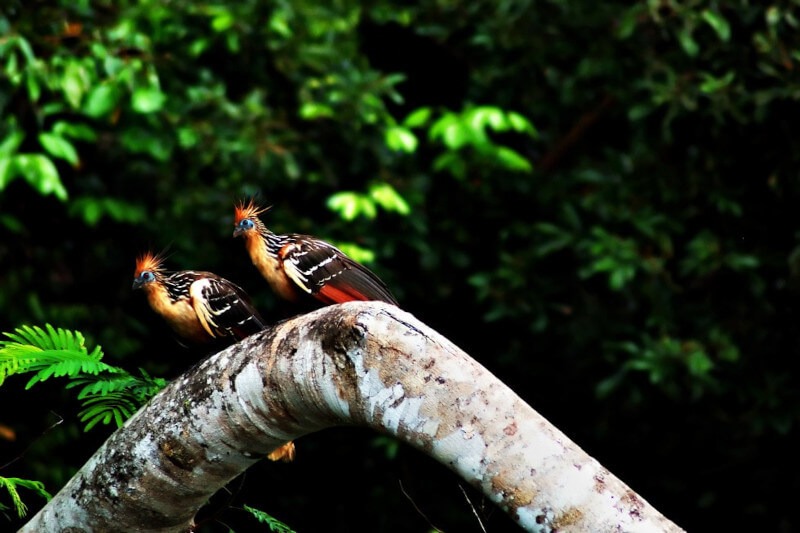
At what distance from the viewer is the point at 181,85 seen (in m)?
5.25

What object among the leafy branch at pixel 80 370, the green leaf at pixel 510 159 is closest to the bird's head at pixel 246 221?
the leafy branch at pixel 80 370

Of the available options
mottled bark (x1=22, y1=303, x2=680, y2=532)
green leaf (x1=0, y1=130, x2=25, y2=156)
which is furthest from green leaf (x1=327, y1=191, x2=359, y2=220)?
mottled bark (x1=22, y1=303, x2=680, y2=532)

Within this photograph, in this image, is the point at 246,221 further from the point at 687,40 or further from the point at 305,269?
the point at 687,40

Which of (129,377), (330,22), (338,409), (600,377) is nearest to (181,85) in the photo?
(330,22)

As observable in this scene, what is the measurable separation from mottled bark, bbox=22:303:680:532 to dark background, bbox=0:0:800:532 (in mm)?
2669

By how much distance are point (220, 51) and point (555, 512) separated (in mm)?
4433

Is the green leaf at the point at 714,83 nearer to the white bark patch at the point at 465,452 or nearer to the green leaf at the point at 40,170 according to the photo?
the green leaf at the point at 40,170

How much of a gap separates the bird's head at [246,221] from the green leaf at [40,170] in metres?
1.45

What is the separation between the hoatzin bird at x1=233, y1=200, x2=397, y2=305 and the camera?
2.90 metres

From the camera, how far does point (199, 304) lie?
286cm

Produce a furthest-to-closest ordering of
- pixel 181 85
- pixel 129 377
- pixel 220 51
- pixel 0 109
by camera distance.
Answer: pixel 220 51 < pixel 181 85 < pixel 0 109 < pixel 129 377

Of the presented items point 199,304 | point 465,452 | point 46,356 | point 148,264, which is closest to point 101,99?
point 148,264

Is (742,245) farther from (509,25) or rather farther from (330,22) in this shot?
(330,22)

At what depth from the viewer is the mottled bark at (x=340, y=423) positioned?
170 centimetres
